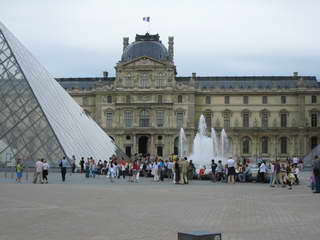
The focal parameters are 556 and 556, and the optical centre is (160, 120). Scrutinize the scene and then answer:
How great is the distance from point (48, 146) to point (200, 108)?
45175mm

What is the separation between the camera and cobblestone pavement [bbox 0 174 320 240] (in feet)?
27.5

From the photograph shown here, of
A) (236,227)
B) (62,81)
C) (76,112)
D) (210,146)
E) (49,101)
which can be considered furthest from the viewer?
(62,81)

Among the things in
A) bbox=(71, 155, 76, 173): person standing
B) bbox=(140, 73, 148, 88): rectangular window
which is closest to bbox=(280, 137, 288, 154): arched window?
bbox=(140, 73, 148, 88): rectangular window

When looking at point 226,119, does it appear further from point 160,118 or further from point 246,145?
point 160,118

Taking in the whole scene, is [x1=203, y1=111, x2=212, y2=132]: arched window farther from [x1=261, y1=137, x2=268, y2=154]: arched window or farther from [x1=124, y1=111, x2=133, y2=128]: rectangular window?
[x1=124, y1=111, x2=133, y2=128]: rectangular window

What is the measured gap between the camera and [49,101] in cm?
2786

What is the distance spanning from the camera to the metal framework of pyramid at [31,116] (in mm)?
25047

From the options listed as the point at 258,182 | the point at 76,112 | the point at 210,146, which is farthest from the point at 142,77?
the point at 258,182

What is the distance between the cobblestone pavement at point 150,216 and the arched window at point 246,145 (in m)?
53.0

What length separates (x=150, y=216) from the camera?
1052 cm

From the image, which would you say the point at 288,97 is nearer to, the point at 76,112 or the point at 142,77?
the point at 142,77

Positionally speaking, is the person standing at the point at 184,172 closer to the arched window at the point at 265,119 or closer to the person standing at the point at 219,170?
the person standing at the point at 219,170

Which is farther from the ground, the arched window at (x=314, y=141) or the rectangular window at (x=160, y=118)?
the rectangular window at (x=160, y=118)

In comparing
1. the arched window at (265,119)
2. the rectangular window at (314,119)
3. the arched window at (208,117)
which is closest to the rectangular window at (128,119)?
the arched window at (208,117)
